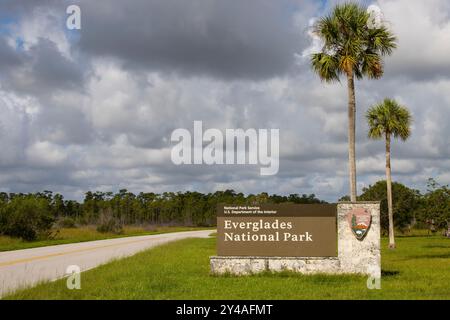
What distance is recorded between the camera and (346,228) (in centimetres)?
1703

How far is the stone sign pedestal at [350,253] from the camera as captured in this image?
16.9 metres

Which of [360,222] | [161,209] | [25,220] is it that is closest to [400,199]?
[25,220]

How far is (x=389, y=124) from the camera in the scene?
131ft

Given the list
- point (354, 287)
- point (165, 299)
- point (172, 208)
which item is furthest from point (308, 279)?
point (172, 208)

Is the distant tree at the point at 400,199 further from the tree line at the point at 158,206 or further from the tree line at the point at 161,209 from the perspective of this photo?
the tree line at the point at 158,206

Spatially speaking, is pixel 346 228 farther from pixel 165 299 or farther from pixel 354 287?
pixel 165 299

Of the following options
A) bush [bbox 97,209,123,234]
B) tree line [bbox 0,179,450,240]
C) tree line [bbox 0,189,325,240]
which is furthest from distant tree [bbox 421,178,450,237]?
tree line [bbox 0,189,325,240]

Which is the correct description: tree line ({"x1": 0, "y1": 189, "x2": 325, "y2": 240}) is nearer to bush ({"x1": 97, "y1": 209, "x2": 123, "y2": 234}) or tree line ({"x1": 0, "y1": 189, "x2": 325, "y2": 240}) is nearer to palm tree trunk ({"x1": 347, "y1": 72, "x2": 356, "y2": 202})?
bush ({"x1": 97, "y1": 209, "x2": 123, "y2": 234})

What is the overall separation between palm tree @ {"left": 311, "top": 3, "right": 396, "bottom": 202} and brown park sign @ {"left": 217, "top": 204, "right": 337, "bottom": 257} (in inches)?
323

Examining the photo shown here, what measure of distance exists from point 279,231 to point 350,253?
2.16 metres

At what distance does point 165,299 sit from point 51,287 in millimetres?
3165

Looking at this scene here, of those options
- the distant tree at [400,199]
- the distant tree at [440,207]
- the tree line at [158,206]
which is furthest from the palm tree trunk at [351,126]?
the tree line at [158,206]

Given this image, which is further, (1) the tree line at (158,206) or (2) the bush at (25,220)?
(1) the tree line at (158,206)

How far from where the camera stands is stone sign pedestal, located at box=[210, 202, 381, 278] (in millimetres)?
16922
